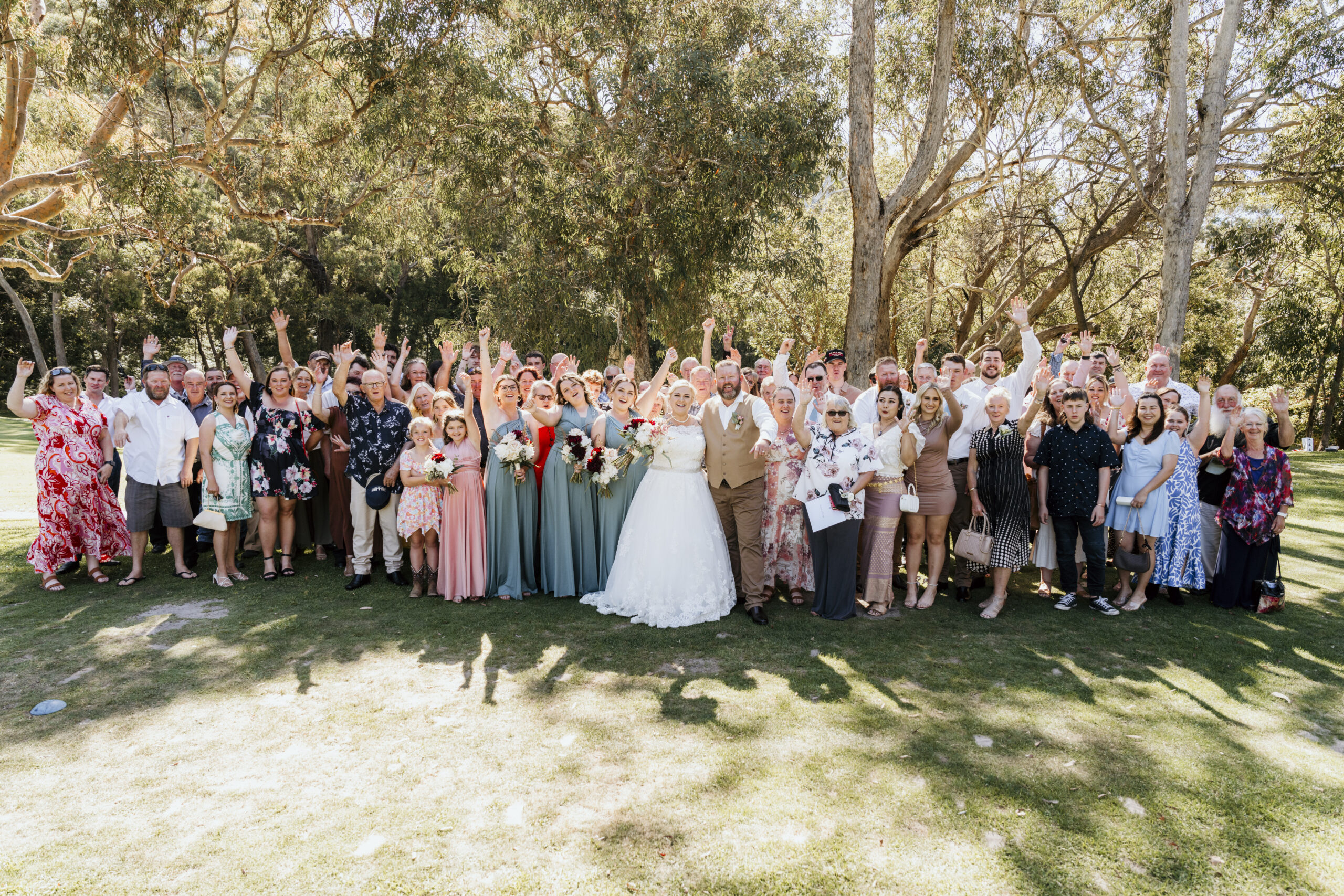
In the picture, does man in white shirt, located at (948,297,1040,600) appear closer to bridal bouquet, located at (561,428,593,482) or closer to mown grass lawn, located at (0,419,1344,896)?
mown grass lawn, located at (0,419,1344,896)

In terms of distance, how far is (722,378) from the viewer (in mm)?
6191

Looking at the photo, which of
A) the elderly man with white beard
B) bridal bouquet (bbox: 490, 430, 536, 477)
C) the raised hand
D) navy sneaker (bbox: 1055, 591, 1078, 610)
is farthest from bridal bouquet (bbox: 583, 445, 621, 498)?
the elderly man with white beard

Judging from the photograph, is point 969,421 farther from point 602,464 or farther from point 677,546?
point 602,464

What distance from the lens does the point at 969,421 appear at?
6.96m

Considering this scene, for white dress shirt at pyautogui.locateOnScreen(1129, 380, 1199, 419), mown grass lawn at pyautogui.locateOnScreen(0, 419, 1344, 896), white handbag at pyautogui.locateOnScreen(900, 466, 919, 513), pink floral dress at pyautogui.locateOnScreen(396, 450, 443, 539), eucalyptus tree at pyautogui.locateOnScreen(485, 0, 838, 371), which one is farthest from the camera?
eucalyptus tree at pyautogui.locateOnScreen(485, 0, 838, 371)

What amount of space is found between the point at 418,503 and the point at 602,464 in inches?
66.2

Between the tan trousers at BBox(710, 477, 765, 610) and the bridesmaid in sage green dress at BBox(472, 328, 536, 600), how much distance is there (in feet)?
5.78

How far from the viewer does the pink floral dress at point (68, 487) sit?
22.5 feet

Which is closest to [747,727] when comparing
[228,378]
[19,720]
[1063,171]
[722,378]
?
[722,378]

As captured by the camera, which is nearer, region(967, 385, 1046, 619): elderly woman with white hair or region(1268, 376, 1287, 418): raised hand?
region(1268, 376, 1287, 418): raised hand

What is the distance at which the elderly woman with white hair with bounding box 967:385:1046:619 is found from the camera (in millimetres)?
6285

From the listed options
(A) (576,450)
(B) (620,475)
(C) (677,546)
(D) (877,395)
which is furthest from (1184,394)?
(A) (576,450)

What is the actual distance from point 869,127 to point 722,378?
26.3 ft

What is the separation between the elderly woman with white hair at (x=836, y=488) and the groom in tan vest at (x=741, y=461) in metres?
0.34
